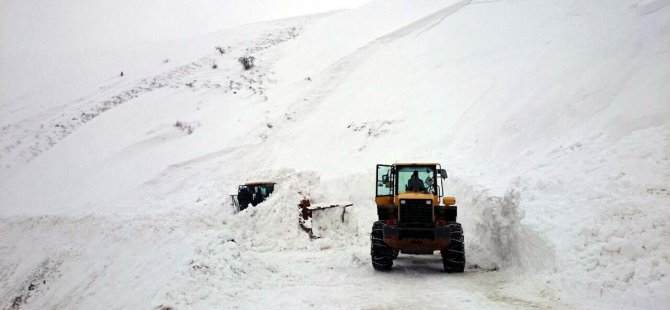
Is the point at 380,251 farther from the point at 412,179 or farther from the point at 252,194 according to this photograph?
the point at 252,194

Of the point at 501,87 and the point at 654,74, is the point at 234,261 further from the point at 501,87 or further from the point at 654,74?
the point at 501,87

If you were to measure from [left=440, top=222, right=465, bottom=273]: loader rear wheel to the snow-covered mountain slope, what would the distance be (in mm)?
373

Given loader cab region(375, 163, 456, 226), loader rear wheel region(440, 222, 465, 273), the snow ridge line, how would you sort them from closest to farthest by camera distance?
loader rear wheel region(440, 222, 465, 273) → loader cab region(375, 163, 456, 226) → the snow ridge line

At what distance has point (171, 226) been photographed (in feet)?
56.3

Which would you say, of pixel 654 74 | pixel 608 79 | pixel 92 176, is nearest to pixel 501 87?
pixel 608 79

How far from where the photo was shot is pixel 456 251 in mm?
9789

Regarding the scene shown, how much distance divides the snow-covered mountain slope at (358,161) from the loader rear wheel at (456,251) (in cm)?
37

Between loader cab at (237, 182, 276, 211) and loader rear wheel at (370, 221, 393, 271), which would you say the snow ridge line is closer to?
loader cab at (237, 182, 276, 211)

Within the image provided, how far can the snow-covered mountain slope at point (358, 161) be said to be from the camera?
8422mm

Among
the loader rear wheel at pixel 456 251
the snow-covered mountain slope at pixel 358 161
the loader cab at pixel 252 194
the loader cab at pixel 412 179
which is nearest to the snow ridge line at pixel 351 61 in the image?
the snow-covered mountain slope at pixel 358 161

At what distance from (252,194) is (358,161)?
4.69 m

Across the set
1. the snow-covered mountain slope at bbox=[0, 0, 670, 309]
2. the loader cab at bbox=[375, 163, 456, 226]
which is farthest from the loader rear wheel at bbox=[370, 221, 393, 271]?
the snow-covered mountain slope at bbox=[0, 0, 670, 309]

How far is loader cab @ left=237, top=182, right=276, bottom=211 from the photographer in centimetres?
1843

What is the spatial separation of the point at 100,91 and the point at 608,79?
34648 millimetres
